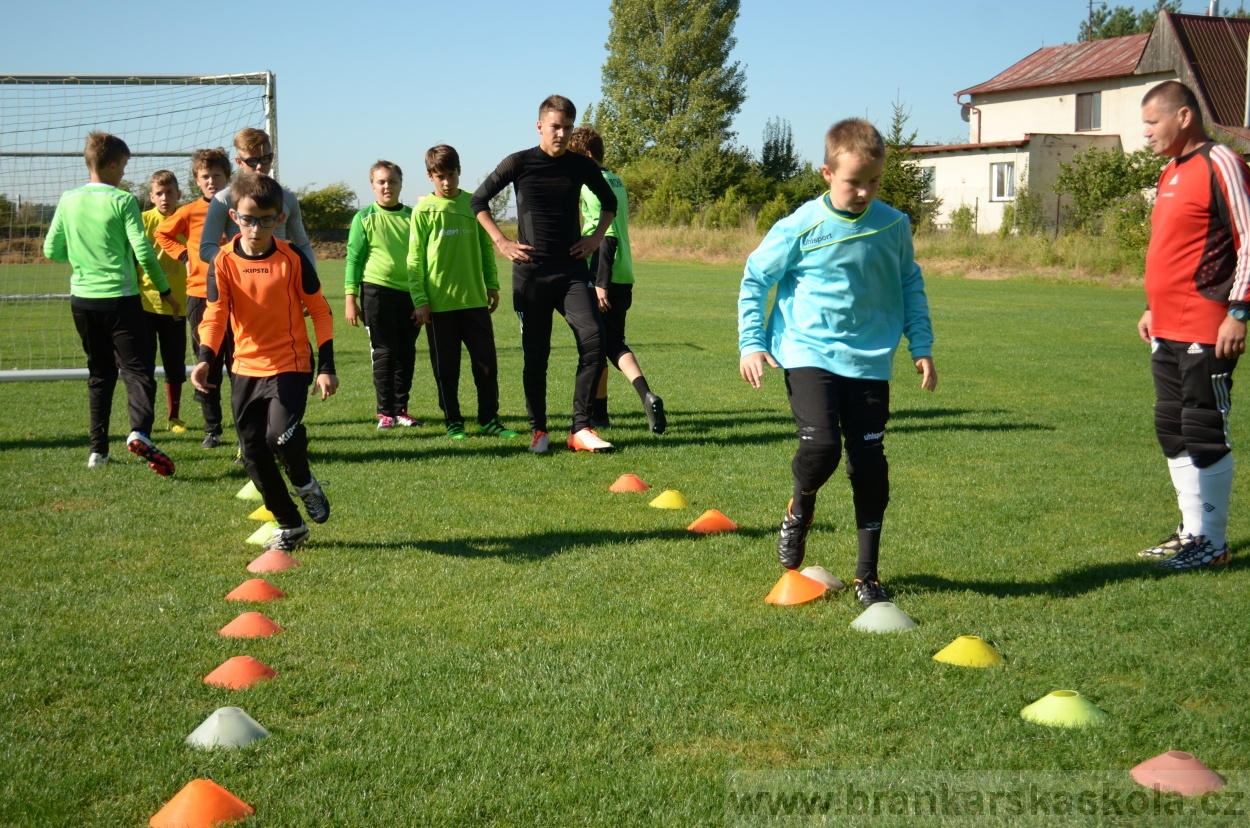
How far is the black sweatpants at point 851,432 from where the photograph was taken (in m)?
4.78

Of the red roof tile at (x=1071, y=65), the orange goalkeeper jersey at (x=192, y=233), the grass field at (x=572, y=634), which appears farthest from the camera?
the red roof tile at (x=1071, y=65)

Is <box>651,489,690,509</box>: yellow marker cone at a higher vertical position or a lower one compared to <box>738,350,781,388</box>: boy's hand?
lower

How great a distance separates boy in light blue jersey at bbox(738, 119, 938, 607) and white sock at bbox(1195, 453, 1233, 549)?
71.2 inches

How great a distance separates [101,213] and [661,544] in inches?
183

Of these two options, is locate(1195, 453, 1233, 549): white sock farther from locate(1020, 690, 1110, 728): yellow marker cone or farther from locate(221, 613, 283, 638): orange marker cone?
locate(221, 613, 283, 638): orange marker cone

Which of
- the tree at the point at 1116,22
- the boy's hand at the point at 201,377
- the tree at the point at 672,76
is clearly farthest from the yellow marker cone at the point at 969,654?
the tree at the point at 1116,22

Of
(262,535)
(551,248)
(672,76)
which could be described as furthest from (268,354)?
(672,76)

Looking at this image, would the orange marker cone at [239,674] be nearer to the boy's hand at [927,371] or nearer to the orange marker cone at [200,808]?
the orange marker cone at [200,808]

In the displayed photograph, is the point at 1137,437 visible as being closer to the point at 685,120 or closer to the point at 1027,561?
the point at 1027,561

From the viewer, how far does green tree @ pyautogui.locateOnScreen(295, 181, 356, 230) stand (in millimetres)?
55969

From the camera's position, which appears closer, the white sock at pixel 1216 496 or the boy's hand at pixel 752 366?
the boy's hand at pixel 752 366

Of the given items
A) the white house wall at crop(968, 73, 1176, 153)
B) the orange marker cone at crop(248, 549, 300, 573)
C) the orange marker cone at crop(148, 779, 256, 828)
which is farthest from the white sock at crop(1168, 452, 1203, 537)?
the white house wall at crop(968, 73, 1176, 153)

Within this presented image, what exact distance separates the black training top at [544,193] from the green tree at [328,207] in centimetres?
4920

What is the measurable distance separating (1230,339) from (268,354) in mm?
4565
